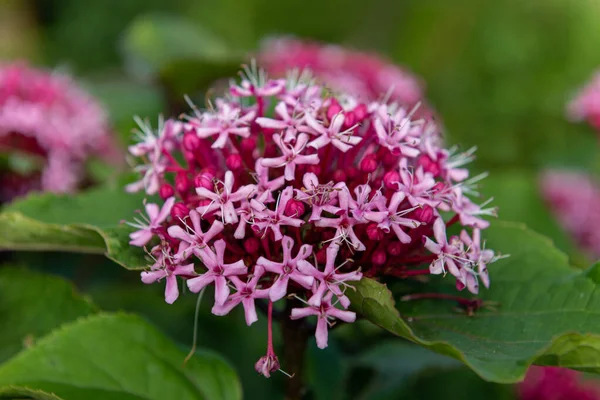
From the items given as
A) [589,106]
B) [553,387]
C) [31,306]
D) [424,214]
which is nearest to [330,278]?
[424,214]

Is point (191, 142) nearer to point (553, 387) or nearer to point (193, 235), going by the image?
point (193, 235)

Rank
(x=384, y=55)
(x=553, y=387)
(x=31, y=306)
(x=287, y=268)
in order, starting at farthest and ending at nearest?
(x=384, y=55) → (x=553, y=387) → (x=31, y=306) → (x=287, y=268)

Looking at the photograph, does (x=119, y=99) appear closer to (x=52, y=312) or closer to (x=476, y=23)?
(x=52, y=312)

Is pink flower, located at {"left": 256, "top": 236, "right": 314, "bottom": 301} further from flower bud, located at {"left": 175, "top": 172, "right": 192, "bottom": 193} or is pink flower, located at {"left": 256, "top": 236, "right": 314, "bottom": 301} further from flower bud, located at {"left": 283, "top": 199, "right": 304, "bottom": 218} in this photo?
flower bud, located at {"left": 175, "top": 172, "right": 192, "bottom": 193}

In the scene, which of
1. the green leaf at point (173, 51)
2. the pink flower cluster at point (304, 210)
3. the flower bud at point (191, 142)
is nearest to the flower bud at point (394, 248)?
the pink flower cluster at point (304, 210)

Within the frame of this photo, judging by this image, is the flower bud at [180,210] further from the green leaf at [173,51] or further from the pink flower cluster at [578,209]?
the pink flower cluster at [578,209]
